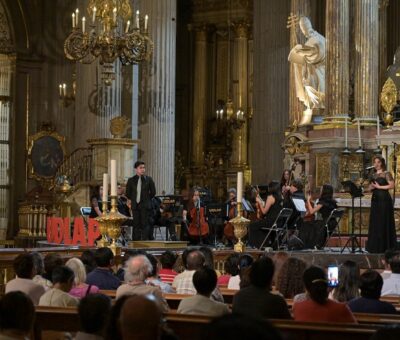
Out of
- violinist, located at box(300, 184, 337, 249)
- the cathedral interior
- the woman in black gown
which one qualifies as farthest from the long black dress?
the cathedral interior

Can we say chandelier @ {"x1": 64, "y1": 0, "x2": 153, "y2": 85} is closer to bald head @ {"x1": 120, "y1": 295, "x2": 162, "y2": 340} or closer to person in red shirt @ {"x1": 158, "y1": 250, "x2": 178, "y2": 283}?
person in red shirt @ {"x1": 158, "y1": 250, "x2": 178, "y2": 283}

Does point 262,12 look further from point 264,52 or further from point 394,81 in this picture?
point 394,81

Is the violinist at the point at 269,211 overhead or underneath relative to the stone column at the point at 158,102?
underneath

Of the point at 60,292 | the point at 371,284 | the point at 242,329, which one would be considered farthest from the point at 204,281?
the point at 242,329

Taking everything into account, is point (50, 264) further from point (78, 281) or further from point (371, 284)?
point (371, 284)

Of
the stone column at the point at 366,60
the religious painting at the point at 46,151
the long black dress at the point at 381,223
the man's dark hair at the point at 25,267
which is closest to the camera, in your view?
the man's dark hair at the point at 25,267

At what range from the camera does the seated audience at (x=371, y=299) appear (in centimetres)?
793

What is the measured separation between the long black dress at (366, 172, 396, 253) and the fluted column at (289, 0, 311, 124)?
23.3ft

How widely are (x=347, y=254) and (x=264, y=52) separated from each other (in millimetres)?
12639

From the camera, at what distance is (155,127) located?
24578 mm

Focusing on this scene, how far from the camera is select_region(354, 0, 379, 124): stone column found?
22625 mm

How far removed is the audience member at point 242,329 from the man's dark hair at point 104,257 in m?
6.36

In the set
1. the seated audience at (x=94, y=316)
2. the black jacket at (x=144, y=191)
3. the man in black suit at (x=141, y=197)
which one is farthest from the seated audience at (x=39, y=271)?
the black jacket at (x=144, y=191)

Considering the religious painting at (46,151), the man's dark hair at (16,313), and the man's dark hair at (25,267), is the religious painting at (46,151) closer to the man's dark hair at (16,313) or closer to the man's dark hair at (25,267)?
the man's dark hair at (25,267)
